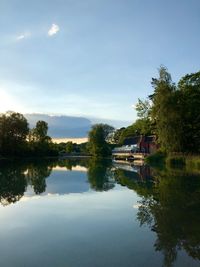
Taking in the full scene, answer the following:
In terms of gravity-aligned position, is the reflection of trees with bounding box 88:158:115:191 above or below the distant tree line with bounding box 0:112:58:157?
below

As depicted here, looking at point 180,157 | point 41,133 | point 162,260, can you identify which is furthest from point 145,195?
point 41,133

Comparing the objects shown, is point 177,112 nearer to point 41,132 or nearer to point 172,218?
point 172,218

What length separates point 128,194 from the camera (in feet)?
68.1

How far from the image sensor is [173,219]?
12969mm

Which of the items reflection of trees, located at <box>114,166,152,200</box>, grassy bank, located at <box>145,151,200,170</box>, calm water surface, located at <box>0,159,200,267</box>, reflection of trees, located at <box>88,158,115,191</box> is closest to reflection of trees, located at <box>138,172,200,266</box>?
calm water surface, located at <box>0,159,200,267</box>

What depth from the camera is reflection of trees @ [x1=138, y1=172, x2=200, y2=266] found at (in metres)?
9.37

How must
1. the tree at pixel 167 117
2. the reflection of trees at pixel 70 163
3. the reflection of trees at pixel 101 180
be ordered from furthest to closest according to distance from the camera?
the reflection of trees at pixel 70 163 < the tree at pixel 167 117 < the reflection of trees at pixel 101 180

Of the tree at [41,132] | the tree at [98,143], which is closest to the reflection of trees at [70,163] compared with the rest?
the tree at [41,132]

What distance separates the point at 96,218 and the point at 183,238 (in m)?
4.09

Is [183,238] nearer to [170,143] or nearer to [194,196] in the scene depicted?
[194,196]

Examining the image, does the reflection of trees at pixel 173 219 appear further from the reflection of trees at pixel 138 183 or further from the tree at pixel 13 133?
the tree at pixel 13 133

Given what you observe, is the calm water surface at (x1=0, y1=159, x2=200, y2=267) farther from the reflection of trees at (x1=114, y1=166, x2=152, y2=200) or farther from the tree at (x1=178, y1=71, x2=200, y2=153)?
the tree at (x1=178, y1=71, x2=200, y2=153)

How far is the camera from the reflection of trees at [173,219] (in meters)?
9.37

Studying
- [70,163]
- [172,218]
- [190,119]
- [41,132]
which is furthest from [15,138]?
[172,218]
